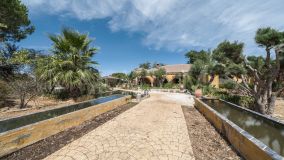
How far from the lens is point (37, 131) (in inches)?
169

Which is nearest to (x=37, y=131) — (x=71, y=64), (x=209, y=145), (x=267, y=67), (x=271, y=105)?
(x=209, y=145)

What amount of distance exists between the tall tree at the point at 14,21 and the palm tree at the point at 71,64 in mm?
4339

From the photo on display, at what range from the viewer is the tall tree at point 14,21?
11.6 meters

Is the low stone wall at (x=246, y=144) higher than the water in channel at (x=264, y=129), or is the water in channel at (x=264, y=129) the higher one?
the low stone wall at (x=246, y=144)

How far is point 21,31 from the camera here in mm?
14609

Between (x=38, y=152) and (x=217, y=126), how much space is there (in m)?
5.67

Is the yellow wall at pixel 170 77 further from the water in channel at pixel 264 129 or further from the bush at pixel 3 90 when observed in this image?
the bush at pixel 3 90

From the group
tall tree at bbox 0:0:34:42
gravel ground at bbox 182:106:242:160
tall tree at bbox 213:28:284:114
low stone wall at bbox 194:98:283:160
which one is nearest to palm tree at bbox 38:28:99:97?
tall tree at bbox 0:0:34:42

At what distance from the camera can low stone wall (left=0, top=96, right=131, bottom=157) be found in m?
3.52

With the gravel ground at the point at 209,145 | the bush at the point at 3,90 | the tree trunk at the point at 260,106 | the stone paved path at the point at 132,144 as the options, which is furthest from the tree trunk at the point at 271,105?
the bush at the point at 3,90

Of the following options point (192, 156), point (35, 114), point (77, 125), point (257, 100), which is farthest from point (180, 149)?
point (257, 100)

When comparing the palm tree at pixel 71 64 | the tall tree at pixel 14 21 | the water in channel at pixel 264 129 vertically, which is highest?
the tall tree at pixel 14 21

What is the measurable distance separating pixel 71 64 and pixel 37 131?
6322 millimetres

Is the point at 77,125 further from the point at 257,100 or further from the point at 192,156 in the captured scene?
the point at 257,100
